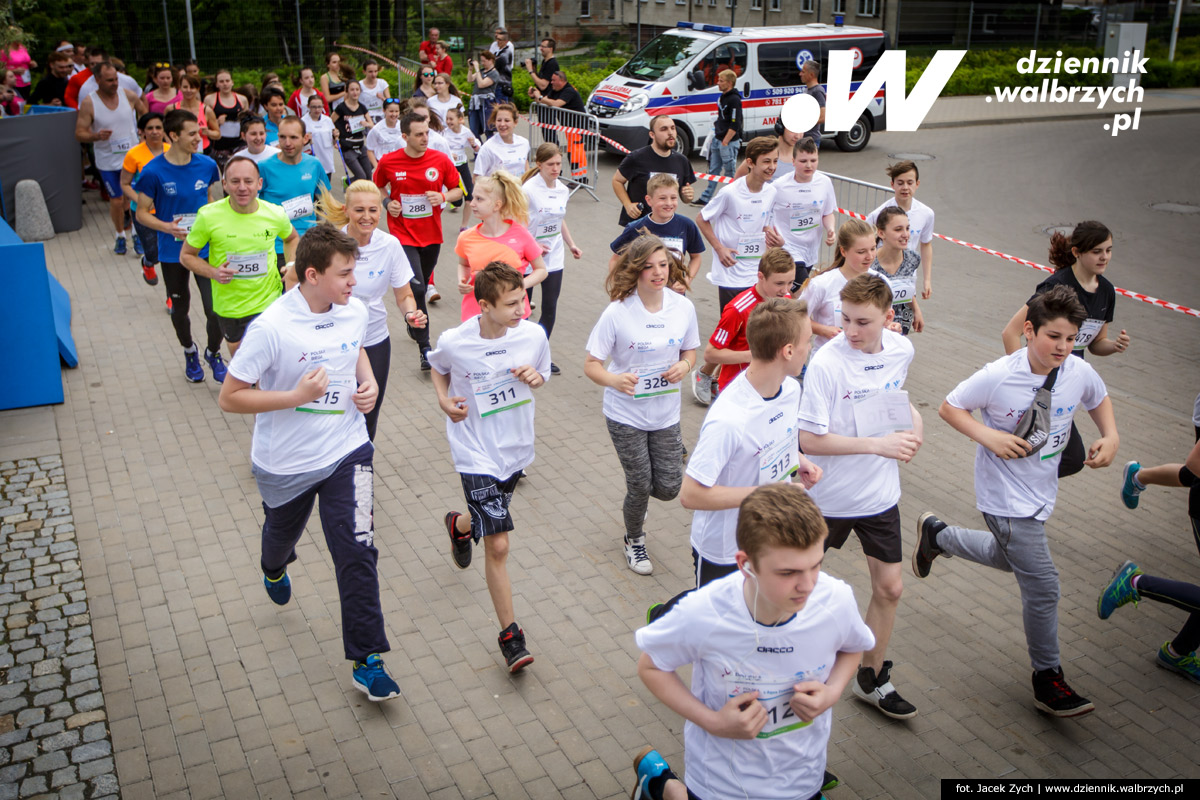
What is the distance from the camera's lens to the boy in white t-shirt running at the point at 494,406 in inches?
202

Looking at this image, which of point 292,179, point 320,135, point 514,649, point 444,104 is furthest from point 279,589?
point 444,104

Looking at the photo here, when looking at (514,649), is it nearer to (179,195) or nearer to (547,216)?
(547,216)

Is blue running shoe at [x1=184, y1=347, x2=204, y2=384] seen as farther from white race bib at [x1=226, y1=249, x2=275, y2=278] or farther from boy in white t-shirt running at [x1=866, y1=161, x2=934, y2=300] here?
boy in white t-shirt running at [x1=866, y1=161, x2=934, y2=300]

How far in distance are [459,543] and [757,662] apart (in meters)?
3.08

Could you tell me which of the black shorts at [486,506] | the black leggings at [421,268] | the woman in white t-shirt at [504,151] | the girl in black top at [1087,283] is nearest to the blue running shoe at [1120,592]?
the girl in black top at [1087,283]

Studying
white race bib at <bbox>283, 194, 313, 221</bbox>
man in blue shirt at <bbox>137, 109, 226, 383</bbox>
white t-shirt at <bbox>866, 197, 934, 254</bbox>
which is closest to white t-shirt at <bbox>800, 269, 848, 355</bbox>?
white t-shirt at <bbox>866, 197, 934, 254</bbox>

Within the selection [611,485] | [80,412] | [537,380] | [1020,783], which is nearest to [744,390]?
[537,380]

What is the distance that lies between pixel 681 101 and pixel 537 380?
1478 cm

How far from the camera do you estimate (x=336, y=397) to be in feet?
16.3

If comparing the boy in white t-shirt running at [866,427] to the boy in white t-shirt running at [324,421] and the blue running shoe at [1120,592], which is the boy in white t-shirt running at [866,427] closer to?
the blue running shoe at [1120,592]

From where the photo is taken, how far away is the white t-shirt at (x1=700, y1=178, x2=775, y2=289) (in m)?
8.47

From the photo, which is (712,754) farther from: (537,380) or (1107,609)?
(1107,609)

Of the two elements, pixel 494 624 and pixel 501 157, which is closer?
pixel 494 624

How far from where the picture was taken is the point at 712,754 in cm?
313
